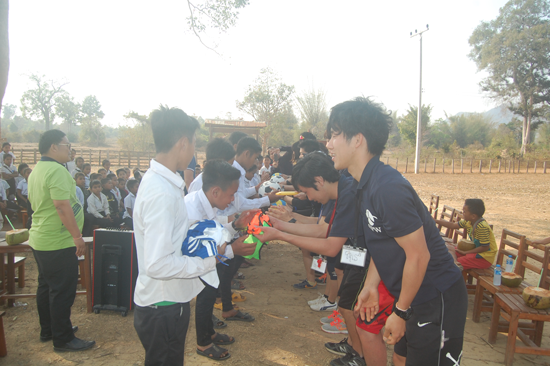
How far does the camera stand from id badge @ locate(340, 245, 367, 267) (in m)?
2.26

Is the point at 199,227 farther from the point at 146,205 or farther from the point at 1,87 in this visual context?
the point at 1,87

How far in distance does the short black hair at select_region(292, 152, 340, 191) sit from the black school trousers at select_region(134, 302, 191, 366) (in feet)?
5.18

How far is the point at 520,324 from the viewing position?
341cm

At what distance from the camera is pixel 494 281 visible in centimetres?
342

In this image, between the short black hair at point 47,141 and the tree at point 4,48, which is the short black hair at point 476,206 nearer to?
the short black hair at point 47,141

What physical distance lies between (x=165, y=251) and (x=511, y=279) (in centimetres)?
348

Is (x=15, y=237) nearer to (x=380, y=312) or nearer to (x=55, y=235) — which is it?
(x=55, y=235)

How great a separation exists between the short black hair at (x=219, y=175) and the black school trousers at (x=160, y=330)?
37.2 inches

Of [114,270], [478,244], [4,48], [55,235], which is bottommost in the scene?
[114,270]

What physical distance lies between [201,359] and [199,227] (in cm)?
180

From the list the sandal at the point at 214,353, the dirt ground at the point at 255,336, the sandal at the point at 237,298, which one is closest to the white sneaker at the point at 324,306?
the dirt ground at the point at 255,336

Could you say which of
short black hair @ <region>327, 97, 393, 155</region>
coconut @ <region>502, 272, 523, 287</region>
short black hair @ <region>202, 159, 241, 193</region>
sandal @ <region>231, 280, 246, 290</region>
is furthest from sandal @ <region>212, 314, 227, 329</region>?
coconut @ <region>502, 272, 523, 287</region>

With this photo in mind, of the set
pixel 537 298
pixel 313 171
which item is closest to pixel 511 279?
pixel 537 298

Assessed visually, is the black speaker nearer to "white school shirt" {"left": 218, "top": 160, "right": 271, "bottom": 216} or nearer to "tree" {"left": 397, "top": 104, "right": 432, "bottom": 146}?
"white school shirt" {"left": 218, "top": 160, "right": 271, "bottom": 216}
